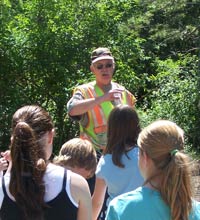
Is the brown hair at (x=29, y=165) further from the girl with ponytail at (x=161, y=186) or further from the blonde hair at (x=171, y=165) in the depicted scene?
the blonde hair at (x=171, y=165)

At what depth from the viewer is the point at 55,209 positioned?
9.78 feet

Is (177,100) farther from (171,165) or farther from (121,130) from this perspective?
(171,165)

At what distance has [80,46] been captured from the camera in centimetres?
1094

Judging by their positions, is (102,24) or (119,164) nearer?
(119,164)

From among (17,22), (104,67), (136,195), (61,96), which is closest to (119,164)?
(136,195)

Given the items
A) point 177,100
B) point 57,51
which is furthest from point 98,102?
point 177,100

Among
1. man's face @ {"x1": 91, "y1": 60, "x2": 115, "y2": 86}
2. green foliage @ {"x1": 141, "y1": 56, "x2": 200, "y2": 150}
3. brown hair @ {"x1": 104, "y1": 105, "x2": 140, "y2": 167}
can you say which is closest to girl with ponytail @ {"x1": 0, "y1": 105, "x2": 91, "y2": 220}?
brown hair @ {"x1": 104, "y1": 105, "x2": 140, "y2": 167}

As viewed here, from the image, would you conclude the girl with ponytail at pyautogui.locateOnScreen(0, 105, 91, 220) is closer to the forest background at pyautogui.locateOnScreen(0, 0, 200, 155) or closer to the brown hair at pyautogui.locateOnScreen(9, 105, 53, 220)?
the brown hair at pyautogui.locateOnScreen(9, 105, 53, 220)

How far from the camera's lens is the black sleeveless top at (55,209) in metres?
2.98

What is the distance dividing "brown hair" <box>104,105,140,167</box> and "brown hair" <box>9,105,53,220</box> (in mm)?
1093

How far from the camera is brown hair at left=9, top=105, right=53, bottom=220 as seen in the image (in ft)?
9.72

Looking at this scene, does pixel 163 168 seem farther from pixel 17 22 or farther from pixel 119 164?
pixel 17 22

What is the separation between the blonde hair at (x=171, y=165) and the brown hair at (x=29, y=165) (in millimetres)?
540

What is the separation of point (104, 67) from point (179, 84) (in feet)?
23.4
